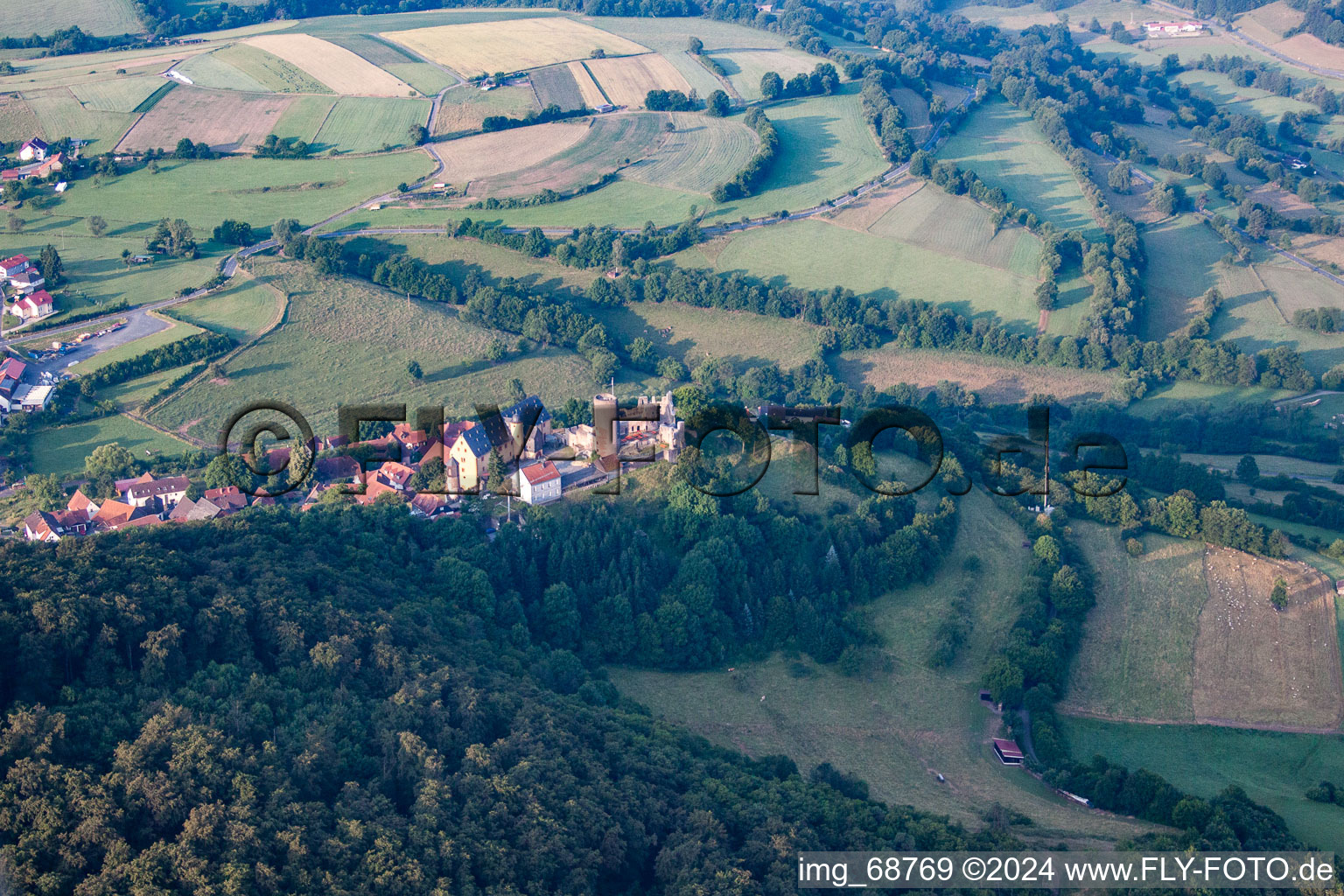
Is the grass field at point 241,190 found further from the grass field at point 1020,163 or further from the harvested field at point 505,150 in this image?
the grass field at point 1020,163

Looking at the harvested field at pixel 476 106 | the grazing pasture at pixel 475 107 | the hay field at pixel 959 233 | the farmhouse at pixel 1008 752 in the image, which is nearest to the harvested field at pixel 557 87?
the harvested field at pixel 476 106

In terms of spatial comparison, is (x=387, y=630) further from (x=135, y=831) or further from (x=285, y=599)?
(x=135, y=831)

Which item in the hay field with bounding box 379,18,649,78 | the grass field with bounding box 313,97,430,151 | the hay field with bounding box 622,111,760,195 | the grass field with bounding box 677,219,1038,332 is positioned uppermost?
the hay field with bounding box 379,18,649,78

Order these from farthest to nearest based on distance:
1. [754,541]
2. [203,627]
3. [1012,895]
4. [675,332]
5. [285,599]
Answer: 1. [675,332]
2. [754,541]
3. [285,599]
4. [203,627]
5. [1012,895]

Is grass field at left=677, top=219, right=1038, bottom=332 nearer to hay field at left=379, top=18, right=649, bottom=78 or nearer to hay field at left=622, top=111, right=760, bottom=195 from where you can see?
hay field at left=622, top=111, right=760, bottom=195

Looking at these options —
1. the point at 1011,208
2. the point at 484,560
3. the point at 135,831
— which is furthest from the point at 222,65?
the point at 135,831

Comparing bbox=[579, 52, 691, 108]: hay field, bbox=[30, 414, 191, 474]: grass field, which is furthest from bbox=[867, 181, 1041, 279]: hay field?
bbox=[30, 414, 191, 474]: grass field
